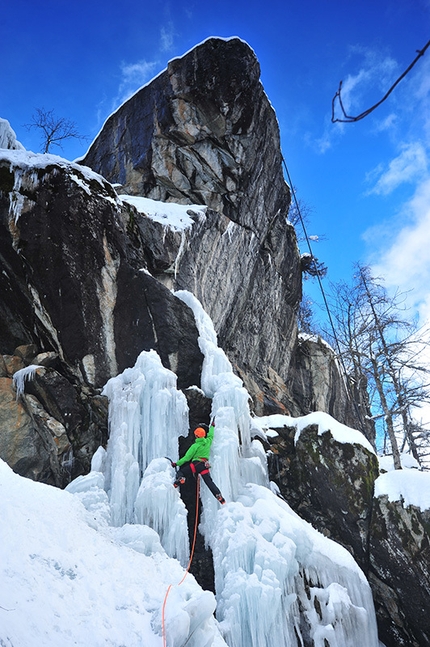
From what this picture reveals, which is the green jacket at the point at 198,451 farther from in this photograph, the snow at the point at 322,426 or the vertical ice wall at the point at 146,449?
the snow at the point at 322,426

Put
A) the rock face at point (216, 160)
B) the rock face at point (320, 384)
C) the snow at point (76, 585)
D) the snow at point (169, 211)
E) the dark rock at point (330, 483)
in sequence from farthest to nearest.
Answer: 1. the rock face at point (320, 384)
2. the rock face at point (216, 160)
3. the snow at point (169, 211)
4. the dark rock at point (330, 483)
5. the snow at point (76, 585)

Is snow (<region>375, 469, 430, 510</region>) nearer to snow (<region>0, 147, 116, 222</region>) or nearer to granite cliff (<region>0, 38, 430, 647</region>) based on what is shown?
granite cliff (<region>0, 38, 430, 647</region>)

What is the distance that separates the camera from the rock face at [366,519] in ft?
22.5

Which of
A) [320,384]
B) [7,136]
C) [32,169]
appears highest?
[7,136]

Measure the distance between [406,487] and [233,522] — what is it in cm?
315

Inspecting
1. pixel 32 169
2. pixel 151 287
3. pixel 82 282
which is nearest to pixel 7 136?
pixel 32 169

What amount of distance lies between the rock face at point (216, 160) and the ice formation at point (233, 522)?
4.79 metres

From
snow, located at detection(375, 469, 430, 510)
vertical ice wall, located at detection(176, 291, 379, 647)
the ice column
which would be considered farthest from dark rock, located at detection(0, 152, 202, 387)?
snow, located at detection(375, 469, 430, 510)

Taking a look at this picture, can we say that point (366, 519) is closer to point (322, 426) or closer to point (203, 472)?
point (322, 426)

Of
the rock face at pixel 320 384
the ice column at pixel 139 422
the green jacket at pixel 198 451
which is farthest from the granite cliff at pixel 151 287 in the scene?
the rock face at pixel 320 384

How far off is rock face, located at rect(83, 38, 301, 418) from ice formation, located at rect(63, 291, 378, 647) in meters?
4.79

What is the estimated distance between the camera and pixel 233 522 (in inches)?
255

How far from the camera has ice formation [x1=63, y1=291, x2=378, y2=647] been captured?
18.3ft

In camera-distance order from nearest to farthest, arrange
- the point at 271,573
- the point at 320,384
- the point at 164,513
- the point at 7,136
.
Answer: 1. the point at 271,573
2. the point at 164,513
3. the point at 7,136
4. the point at 320,384
